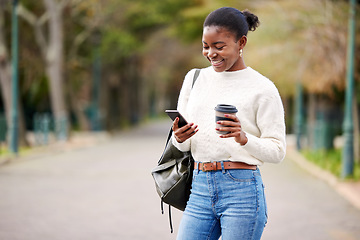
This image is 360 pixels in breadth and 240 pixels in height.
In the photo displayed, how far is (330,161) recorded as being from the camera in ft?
53.2

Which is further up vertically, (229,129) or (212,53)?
(212,53)

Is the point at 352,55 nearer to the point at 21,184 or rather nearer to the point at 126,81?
the point at 21,184

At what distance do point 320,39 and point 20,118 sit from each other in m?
10.9

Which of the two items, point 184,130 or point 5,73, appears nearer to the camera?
point 184,130

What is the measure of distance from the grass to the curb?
162mm

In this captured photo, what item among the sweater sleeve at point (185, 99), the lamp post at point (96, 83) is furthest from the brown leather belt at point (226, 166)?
the lamp post at point (96, 83)

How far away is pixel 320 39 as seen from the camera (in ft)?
46.3

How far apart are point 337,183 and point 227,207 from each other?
9296 mm

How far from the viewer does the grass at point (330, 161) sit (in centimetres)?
1356

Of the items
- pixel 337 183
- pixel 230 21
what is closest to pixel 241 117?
pixel 230 21

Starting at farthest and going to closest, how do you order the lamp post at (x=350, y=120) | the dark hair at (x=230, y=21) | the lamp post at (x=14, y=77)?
1. the lamp post at (x=14, y=77)
2. the lamp post at (x=350, y=120)
3. the dark hair at (x=230, y=21)

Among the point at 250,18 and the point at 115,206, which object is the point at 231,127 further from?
the point at 115,206

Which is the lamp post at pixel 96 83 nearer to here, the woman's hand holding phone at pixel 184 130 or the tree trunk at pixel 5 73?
the tree trunk at pixel 5 73

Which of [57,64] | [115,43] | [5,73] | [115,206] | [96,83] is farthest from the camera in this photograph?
[96,83]
